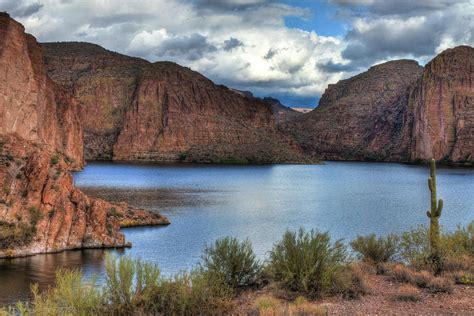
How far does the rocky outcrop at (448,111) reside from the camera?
186500 millimetres

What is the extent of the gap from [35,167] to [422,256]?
2232 centimetres

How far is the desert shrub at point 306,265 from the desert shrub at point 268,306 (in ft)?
5.41

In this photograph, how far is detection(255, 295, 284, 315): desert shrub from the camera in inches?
506

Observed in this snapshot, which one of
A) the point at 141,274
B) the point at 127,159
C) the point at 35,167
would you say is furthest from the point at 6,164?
the point at 127,159

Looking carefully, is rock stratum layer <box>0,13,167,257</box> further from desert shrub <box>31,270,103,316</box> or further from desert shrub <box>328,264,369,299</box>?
desert shrub <box>328,264,369,299</box>

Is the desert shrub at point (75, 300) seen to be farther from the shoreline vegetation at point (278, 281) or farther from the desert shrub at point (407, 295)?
the desert shrub at point (407, 295)

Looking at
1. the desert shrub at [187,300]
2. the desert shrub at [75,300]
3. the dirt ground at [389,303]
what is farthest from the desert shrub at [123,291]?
the dirt ground at [389,303]

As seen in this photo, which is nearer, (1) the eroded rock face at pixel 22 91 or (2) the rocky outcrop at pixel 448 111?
(1) the eroded rock face at pixel 22 91

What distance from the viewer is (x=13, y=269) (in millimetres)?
26406

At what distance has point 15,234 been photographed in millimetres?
29812

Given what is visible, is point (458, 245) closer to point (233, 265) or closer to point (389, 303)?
point (389, 303)

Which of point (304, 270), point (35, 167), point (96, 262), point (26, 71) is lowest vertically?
point (96, 262)

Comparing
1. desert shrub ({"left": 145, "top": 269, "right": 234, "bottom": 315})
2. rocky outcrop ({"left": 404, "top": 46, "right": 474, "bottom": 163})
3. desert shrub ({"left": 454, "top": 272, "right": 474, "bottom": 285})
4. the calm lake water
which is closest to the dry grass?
desert shrub ({"left": 145, "top": 269, "right": 234, "bottom": 315})

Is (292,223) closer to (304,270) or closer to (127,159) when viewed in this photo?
(304,270)
